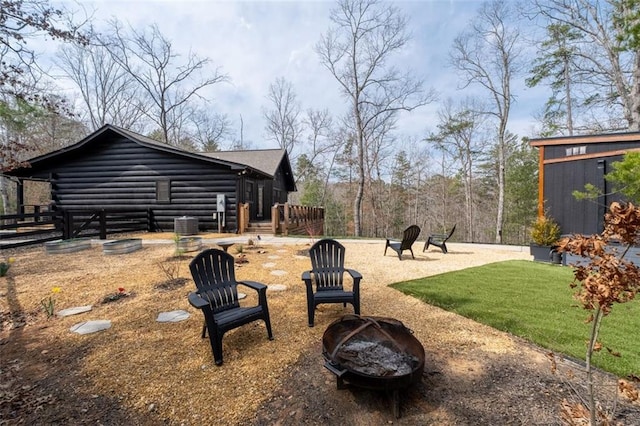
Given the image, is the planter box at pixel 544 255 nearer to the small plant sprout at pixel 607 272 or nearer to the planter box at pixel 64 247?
the small plant sprout at pixel 607 272

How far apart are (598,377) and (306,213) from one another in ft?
40.9

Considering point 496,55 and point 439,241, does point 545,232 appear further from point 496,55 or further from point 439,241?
point 496,55

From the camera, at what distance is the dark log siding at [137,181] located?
11.8m

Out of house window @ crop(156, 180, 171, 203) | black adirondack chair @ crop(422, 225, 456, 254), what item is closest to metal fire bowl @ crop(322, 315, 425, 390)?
black adirondack chair @ crop(422, 225, 456, 254)

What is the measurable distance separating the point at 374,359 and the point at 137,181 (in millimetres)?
13059

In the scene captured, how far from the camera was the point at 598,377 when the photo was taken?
7.58 ft

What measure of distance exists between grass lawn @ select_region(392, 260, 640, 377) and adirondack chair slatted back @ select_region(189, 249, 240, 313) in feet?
9.09

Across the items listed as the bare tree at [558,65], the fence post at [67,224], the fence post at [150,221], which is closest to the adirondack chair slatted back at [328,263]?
the fence post at [67,224]

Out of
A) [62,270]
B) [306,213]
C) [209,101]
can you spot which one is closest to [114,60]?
[209,101]

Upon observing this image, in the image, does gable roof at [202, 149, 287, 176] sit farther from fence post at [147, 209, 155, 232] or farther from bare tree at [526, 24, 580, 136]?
Answer: bare tree at [526, 24, 580, 136]

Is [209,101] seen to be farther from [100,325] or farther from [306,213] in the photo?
[100,325]

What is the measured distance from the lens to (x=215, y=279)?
3127mm

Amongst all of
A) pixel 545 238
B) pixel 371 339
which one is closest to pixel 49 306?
pixel 371 339

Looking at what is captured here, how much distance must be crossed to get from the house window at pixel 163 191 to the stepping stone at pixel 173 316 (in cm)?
965
